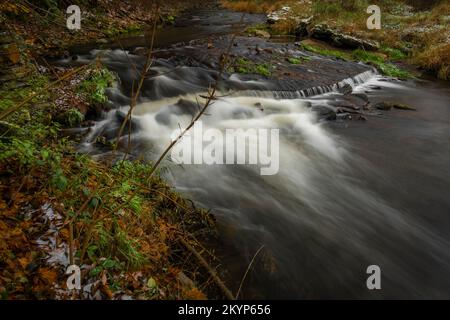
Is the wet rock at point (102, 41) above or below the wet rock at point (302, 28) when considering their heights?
below

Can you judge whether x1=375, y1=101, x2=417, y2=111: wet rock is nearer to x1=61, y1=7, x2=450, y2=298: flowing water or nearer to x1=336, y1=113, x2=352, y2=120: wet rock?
x1=61, y1=7, x2=450, y2=298: flowing water

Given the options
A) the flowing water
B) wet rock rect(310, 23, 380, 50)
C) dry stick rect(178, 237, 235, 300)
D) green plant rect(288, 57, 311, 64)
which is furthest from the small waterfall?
dry stick rect(178, 237, 235, 300)

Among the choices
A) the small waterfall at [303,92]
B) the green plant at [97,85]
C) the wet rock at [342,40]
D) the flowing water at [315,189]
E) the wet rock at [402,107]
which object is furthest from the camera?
the wet rock at [342,40]

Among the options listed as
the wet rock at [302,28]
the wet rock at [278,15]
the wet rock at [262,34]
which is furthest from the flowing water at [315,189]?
the wet rock at [278,15]

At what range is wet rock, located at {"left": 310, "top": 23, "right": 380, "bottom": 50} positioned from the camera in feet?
46.8

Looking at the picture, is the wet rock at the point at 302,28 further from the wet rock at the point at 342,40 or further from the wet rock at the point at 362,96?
the wet rock at the point at 362,96

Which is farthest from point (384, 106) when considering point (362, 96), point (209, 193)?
point (209, 193)

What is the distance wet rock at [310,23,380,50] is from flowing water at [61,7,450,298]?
6285 mm

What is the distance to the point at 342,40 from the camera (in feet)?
47.7

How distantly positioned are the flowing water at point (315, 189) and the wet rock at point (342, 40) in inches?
247

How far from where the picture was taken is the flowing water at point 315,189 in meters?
3.51

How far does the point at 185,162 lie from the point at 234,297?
9.51 feet

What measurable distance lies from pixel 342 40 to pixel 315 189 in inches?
Answer: 467
